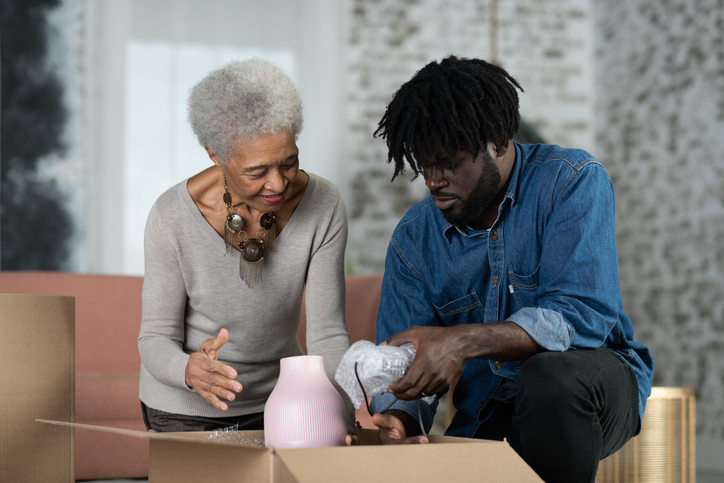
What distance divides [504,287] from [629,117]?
3.00m

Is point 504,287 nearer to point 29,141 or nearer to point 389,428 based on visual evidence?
point 389,428

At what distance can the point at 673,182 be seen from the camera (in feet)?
11.6

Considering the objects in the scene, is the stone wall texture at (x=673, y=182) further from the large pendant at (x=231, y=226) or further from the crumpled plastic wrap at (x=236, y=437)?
the crumpled plastic wrap at (x=236, y=437)

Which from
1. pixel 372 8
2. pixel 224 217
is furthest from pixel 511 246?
pixel 372 8

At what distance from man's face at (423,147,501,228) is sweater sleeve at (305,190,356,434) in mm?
325

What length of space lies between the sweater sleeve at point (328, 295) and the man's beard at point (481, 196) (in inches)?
12.6

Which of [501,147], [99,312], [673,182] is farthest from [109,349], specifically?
[673,182]

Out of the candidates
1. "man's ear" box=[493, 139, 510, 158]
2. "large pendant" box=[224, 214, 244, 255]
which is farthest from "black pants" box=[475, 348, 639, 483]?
"large pendant" box=[224, 214, 244, 255]

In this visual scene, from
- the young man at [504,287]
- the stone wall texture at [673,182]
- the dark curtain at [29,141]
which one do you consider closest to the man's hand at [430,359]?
the young man at [504,287]

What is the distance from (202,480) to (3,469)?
47 centimetres

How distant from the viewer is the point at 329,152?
414 cm

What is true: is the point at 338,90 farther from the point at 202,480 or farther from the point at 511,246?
the point at 202,480

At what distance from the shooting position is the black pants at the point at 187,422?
60.7 inches

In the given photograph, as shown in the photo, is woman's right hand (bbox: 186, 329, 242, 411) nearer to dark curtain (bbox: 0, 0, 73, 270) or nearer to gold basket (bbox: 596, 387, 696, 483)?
gold basket (bbox: 596, 387, 696, 483)
